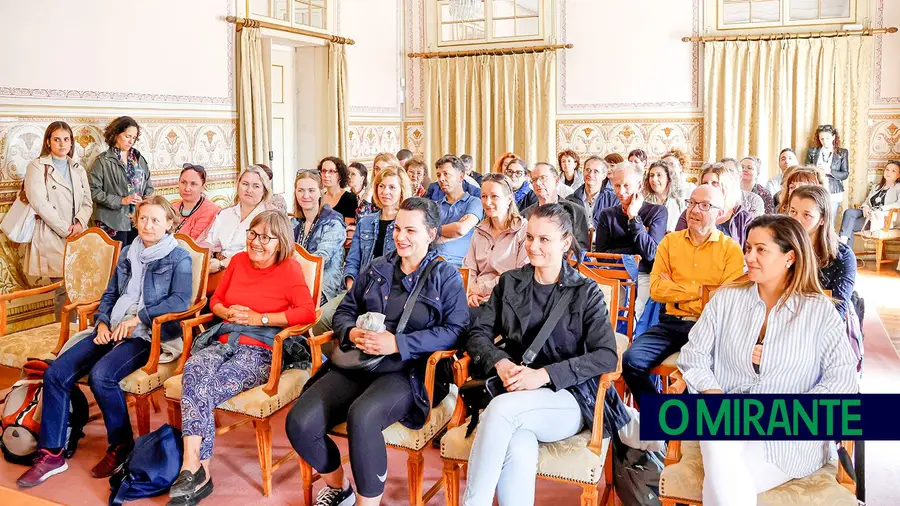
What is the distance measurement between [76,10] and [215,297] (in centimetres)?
340

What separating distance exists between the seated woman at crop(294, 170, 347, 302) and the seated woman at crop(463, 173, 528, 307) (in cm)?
75

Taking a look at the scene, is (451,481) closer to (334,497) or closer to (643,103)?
(334,497)

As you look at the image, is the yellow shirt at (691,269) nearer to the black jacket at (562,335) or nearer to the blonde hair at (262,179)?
the black jacket at (562,335)

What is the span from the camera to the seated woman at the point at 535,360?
2.50 metres

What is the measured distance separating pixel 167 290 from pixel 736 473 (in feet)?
8.35

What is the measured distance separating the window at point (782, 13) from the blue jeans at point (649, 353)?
20.2ft

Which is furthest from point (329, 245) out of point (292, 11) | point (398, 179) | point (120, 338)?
point (292, 11)

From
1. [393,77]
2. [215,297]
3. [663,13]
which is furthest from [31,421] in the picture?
[663,13]

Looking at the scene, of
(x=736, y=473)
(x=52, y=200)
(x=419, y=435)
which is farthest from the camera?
(x=52, y=200)

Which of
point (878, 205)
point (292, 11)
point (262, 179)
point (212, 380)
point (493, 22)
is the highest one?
point (493, 22)

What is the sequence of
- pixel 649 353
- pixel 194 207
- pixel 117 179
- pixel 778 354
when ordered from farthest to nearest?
pixel 117 179, pixel 194 207, pixel 649 353, pixel 778 354

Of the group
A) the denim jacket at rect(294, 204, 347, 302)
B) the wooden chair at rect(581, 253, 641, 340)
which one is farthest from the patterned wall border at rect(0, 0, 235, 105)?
the wooden chair at rect(581, 253, 641, 340)

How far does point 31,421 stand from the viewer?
11.5 ft

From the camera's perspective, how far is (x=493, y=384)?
270 cm
